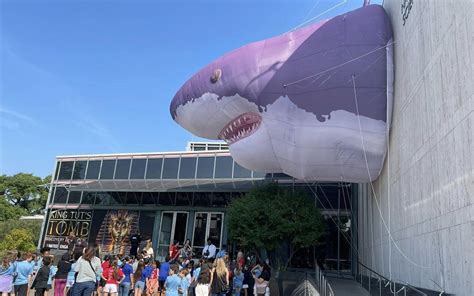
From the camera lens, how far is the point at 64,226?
78.7 ft

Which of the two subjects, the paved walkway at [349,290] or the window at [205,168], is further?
the window at [205,168]

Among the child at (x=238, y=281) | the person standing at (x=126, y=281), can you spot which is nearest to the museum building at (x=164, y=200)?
the child at (x=238, y=281)

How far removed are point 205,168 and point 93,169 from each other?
750cm

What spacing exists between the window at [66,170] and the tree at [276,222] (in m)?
14.8

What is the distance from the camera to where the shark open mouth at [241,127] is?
9758 millimetres

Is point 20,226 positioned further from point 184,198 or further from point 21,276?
point 21,276

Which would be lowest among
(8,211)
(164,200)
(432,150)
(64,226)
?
(64,226)

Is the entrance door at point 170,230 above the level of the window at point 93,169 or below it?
below

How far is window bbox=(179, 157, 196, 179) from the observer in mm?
21922

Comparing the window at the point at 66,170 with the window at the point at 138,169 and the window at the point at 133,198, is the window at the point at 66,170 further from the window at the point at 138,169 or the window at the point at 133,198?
the window at the point at 133,198

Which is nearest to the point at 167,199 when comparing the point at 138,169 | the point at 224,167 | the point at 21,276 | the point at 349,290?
the point at 138,169

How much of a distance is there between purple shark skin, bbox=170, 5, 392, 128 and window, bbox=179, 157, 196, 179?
12.6m

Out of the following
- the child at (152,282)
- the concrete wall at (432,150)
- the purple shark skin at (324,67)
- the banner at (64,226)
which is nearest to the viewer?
the concrete wall at (432,150)

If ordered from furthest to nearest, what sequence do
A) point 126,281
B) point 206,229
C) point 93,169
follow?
point 93,169 → point 206,229 → point 126,281
